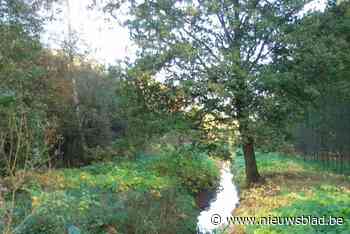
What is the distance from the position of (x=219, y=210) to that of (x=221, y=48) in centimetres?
506

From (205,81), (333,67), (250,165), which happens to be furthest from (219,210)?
(333,67)

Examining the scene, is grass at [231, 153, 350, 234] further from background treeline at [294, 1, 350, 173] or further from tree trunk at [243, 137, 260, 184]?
background treeline at [294, 1, 350, 173]

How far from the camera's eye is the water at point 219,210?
9289 millimetres

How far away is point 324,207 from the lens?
270 inches

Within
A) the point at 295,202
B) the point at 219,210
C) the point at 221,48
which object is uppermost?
the point at 221,48

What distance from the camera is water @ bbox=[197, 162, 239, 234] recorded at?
929 cm

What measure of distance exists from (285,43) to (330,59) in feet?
4.50

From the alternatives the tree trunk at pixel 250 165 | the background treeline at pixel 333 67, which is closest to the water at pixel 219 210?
the tree trunk at pixel 250 165

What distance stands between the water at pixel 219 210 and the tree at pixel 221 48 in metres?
2.30

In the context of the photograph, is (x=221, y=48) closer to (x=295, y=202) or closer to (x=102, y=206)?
(x=295, y=202)

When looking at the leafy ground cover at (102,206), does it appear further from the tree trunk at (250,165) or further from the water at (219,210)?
the tree trunk at (250,165)

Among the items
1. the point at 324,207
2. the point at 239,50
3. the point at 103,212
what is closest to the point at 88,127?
the point at 239,50

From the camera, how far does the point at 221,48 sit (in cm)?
1188

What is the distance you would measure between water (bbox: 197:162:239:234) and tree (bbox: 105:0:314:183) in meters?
2.30
